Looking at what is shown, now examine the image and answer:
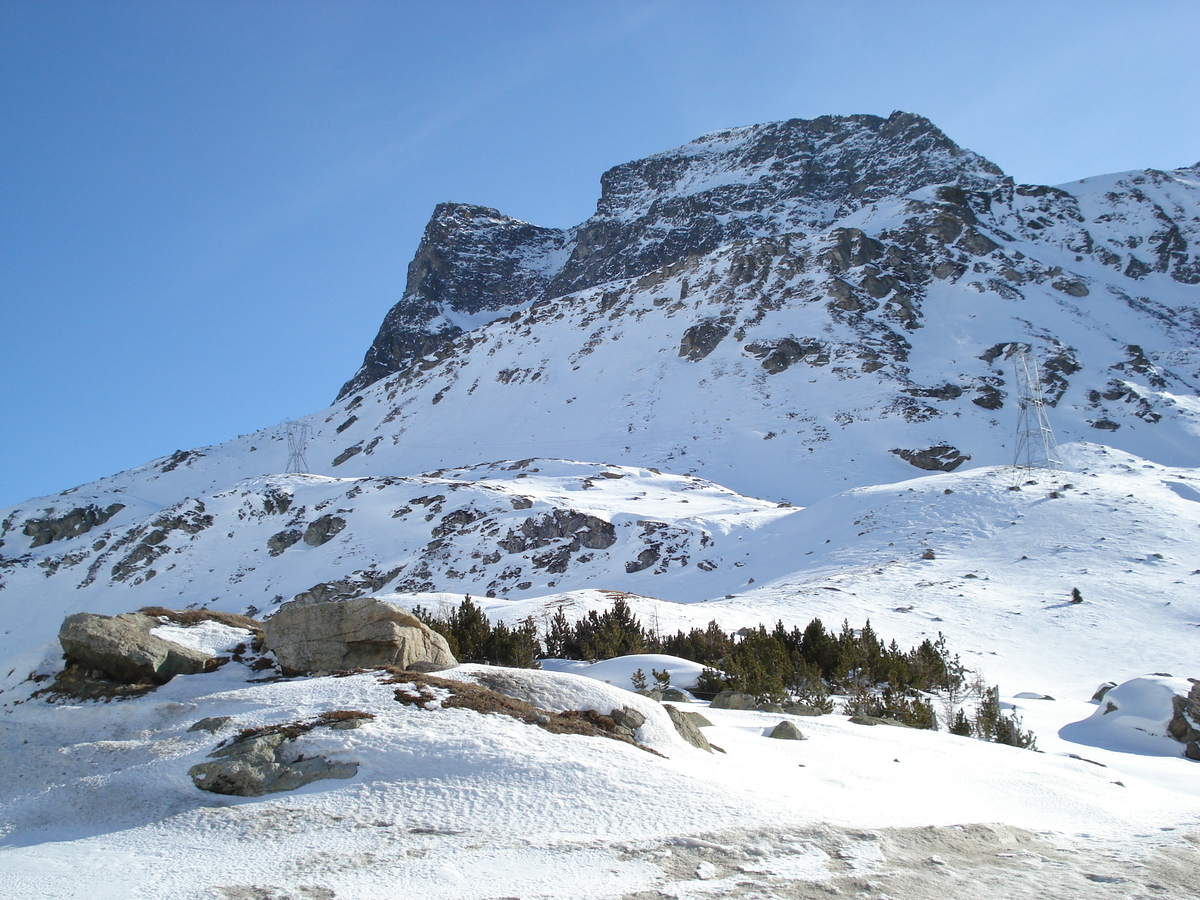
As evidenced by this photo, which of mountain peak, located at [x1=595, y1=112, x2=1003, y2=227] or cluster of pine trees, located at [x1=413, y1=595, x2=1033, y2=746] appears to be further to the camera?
mountain peak, located at [x1=595, y1=112, x2=1003, y2=227]

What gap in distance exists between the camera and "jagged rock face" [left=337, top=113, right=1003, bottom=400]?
4227 inches

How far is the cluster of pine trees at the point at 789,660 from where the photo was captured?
9625 mm

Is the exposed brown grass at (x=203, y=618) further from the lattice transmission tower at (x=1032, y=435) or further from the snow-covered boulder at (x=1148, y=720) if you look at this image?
the lattice transmission tower at (x=1032, y=435)

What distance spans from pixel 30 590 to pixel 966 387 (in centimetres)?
6065

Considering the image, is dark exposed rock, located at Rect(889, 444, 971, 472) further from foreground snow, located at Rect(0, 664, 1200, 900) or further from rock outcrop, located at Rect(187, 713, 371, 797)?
rock outcrop, located at Rect(187, 713, 371, 797)

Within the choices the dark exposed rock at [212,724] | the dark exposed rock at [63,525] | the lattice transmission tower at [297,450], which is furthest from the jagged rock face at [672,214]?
the dark exposed rock at [212,724]

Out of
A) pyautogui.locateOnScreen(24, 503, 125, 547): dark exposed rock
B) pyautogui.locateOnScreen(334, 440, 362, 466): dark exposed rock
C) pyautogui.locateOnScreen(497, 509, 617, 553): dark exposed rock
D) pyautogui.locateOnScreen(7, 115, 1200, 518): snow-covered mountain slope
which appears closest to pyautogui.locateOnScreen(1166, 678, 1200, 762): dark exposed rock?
pyautogui.locateOnScreen(497, 509, 617, 553): dark exposed rock

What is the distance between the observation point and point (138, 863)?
13.1 ft

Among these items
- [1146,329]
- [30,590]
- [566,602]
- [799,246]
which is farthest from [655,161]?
[566,602]

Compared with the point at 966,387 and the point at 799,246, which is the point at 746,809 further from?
the point at 799,246

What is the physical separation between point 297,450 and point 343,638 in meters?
56.6

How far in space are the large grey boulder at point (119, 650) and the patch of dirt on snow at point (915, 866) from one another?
5.62 m

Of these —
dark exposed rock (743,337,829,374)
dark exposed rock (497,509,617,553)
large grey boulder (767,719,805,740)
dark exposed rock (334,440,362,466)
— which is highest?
dark exposed rock (743,337,829,374)

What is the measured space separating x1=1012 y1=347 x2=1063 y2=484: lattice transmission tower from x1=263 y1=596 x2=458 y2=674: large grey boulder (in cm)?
2750
